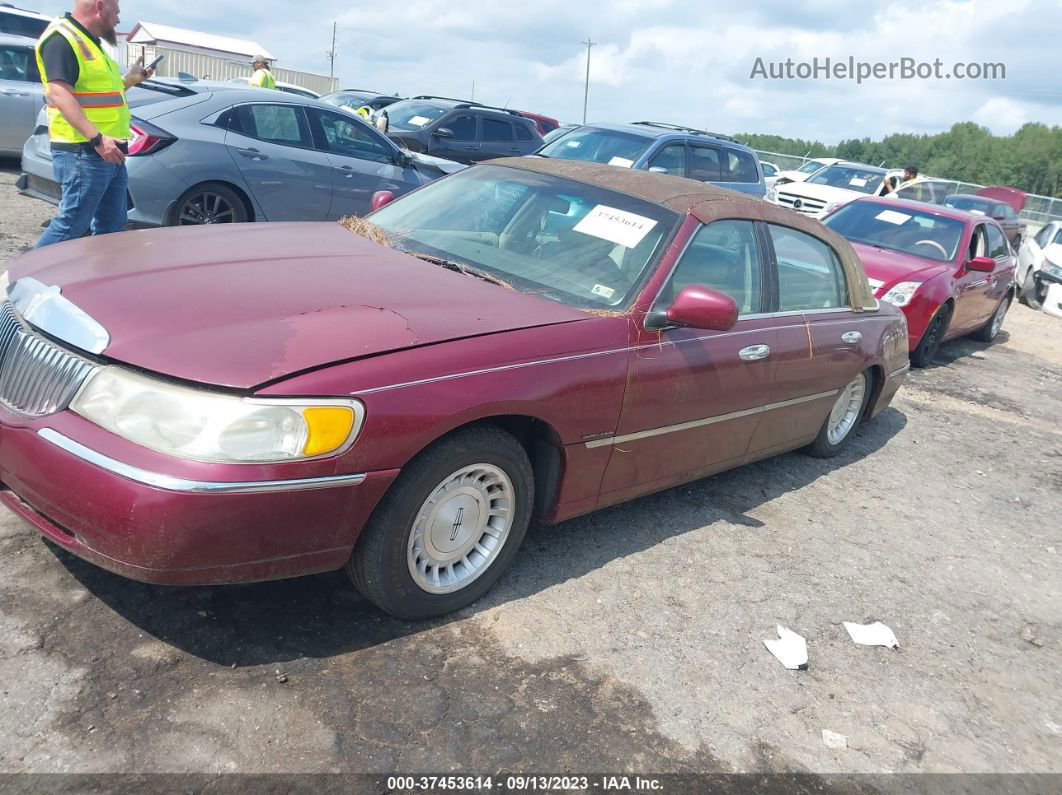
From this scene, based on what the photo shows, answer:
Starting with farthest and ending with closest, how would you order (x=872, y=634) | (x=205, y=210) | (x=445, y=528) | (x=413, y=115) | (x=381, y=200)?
(x=413, y=115) → (x=205, y=210) → (x=381, y=200) → (x=872, y=634) → (x=445, y=528)

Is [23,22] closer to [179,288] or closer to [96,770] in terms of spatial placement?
[179,288]

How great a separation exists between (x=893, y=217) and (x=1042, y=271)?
6.53 metres

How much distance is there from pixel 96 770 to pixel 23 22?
15.4 metres

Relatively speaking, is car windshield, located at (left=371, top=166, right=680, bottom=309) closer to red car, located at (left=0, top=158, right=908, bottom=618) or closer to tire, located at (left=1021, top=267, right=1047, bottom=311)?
red car, located at (left=0, top=158, right=908, bottom=618)

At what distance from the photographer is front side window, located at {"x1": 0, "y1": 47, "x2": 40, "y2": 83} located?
35.8 feet

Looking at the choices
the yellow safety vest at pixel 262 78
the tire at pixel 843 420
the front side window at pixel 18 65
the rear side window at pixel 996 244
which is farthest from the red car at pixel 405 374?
the front side window at pixel 18 65

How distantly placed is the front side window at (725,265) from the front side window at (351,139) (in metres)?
5.57

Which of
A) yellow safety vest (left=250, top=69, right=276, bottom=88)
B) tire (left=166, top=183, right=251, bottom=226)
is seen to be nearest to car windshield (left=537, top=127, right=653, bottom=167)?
yellow safety vest (left=250, top=69, right=276, bottom=88)

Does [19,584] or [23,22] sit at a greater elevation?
[23,22]

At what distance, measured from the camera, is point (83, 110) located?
17.4ft

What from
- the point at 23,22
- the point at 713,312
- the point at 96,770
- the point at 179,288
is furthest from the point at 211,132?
the point at 23,22

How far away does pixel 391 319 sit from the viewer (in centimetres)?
299

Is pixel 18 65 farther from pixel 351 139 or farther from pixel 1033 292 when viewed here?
pixel 1033 292

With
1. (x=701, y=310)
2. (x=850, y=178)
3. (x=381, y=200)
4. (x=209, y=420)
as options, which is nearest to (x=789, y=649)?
(x=701, y=310)
